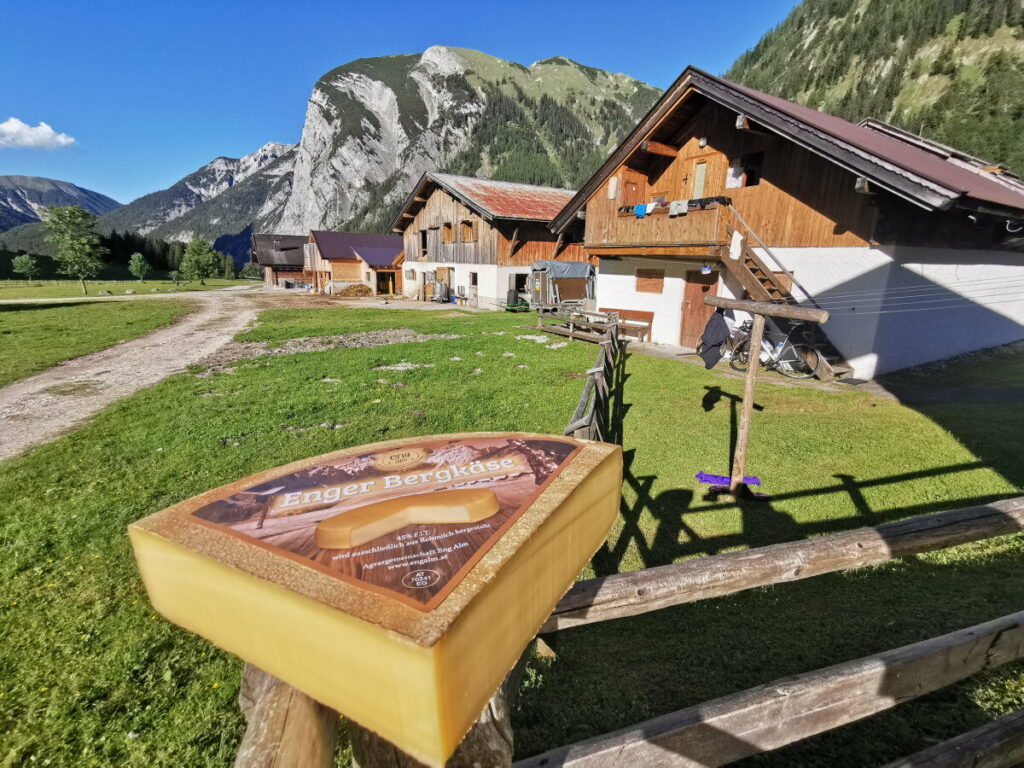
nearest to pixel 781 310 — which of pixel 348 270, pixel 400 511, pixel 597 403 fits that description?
pixel 597 403

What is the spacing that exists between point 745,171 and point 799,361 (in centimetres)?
622

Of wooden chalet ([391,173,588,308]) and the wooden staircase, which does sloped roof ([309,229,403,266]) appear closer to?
wooden chalet ([391,173,588,308])

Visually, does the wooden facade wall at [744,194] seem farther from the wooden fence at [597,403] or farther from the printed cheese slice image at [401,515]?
the printed cheese slice image at [401,515]

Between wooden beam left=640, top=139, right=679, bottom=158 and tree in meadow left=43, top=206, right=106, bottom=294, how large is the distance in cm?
5330

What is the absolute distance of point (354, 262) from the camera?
52.1 m

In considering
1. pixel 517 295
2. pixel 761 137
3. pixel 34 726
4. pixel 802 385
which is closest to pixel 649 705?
pixel 34 726

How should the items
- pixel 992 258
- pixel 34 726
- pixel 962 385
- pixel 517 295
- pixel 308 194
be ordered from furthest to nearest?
pixel 308 194 → pixel 517 295 → pixel 992 258 → pixel 962 385 → pixel 34 726

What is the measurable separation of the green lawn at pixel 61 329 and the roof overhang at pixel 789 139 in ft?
63.1

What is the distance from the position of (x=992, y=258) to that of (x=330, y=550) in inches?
835

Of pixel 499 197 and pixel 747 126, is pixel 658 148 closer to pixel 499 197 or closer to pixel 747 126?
pixel 747 126

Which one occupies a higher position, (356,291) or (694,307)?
(694,307)

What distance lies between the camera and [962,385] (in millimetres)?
11781

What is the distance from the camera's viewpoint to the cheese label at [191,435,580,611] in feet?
3.84

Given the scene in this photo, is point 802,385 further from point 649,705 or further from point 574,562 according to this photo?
point 574,562
